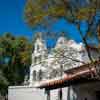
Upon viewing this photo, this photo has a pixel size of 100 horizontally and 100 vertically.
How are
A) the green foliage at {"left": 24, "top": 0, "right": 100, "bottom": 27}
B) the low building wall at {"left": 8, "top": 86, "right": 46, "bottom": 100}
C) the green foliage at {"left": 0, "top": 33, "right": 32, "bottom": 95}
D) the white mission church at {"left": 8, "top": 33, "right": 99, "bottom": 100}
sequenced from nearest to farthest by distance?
the green foliage at {"left": 24, "top": 0, "right": 100, "bottom": 27} → the white mission church at {"left": 8, "top": 33, "right": 99, "bottom": 100} → the low building wall at {"left": 8, "top": 86, "right": 46, "bottom": 100} → the green foliage at {"left": 0, "top": 33, "right": 32, "bottom": 95}

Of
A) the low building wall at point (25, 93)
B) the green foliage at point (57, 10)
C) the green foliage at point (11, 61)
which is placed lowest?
the low building wall at point (25, 93)

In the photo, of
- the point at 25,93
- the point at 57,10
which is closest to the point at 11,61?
the point at 25,93

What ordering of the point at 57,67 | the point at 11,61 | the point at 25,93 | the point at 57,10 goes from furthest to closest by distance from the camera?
the point at 11,61 < the point at 25,93 < the point at 57,67 < the point at 57,10

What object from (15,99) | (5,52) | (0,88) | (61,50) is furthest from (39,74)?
(61,50)

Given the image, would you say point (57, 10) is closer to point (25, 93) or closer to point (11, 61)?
point (25, 93)

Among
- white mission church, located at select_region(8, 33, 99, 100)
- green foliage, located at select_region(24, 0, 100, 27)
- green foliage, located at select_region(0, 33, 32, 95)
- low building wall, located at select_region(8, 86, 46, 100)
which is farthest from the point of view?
green foliage, located at select_region(0, 33, 32, 95)

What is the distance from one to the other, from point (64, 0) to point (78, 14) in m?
0.91

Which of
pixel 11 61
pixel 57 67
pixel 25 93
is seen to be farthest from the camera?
pixel 11 61

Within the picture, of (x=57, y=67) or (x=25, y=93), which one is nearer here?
(x=57, y=67)

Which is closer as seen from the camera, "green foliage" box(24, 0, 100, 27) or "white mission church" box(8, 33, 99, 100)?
"green foliage" box(24, 0, 100, 27)

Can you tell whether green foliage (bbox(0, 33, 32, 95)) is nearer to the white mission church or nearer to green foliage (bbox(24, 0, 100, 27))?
the white mission church

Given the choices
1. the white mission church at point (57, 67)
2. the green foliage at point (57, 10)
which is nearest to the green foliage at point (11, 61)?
the white mission church at point (57, 67)

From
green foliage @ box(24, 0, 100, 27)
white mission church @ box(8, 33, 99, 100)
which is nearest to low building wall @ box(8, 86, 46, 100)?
white mission church @ box(8, 33, 99, 100)

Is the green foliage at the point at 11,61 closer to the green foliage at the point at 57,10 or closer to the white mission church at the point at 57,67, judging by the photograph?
the white mission church at the point at 57,67
